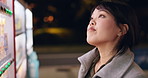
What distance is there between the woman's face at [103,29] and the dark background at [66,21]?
447 inches

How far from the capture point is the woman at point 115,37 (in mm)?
1400

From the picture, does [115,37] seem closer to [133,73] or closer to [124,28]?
[124,28]

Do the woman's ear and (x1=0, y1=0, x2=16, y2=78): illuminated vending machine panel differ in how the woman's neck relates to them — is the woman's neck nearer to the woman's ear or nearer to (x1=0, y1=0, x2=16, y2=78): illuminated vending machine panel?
the woman's ear

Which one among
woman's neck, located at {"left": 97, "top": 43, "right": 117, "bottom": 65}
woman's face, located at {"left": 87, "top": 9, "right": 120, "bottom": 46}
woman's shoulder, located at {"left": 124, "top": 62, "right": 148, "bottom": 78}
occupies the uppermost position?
woman's face, located at {"left": 87, "top": 9, "right": 120, "bottom": 46}

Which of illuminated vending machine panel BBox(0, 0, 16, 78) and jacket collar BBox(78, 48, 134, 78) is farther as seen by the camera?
illuminated vending machine panel BBox(0, 0, 16, 78)

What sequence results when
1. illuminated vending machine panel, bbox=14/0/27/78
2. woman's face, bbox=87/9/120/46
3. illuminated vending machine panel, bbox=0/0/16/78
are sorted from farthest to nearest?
illuminated vending machine panel, bbox=14/0/27/78 < illuminated vending machine panel, bbox=0/0/16/78 < woman's face, bbox=87/9/120/46

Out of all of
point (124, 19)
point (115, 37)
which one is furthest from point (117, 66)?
point (124, 19)

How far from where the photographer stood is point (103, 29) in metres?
1.41

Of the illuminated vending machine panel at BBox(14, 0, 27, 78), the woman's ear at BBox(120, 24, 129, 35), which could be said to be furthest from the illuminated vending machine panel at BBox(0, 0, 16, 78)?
the woman's ear at BBox(120, 24, 129, 35)

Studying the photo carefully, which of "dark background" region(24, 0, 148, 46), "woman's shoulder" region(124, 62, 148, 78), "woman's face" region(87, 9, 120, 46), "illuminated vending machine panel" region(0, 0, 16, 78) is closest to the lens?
"woman's shoulder" region(124, 62, 148, 78)

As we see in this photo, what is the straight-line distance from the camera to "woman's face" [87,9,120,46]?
1.41 meters

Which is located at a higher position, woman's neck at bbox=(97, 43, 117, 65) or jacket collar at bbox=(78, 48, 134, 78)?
woman's neck at bbox=(97, 43, 117, 65)

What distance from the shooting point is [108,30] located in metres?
1.41

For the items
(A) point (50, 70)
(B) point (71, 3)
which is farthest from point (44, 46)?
(A) point (50, 70)
